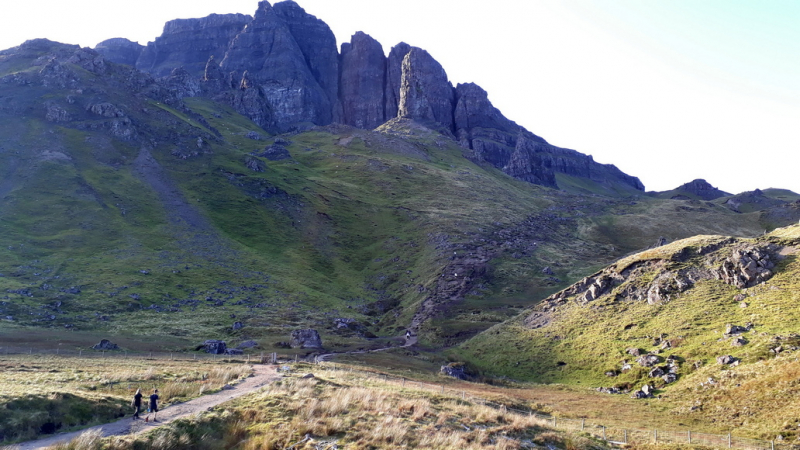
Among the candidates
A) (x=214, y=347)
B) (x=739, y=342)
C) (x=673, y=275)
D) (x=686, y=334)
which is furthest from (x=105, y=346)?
(x=673, y=275)

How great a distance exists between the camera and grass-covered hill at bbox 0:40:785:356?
9962cm

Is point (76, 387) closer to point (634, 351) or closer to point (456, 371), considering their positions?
point (456, 371)

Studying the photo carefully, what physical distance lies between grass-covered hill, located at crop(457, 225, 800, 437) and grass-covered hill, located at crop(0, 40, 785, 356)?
73.9 ft

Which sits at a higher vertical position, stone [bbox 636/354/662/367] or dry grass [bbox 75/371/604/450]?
dry grass [bbox 75/371/604/450]

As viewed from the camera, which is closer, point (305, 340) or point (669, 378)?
point (669, 378)

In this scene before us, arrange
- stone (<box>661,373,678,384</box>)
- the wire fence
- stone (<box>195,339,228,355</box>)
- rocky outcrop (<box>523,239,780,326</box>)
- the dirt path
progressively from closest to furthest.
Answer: the dirt path, the wire fence, stone (<box>661,373,678,384</box>), rocky outcrop (<box>523,239,780,326</box>), stone (<box>195,339,228,355</box>)

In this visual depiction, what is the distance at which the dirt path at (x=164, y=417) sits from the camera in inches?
1014

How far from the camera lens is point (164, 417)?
3028 centimetres

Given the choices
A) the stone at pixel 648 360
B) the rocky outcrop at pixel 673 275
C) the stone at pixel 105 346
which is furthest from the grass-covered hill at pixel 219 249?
the stone at pixel 648 360

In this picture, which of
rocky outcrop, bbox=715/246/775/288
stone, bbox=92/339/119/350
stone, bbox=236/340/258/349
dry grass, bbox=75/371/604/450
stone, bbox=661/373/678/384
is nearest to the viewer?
dry grass, bbox=75/371/604/450

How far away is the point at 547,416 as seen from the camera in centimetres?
4700

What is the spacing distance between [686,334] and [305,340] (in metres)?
57.9

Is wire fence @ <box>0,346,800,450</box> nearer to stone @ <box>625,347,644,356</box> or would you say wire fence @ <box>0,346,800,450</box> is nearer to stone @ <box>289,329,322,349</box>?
→ stone @ <box>289,329,322,349</box>

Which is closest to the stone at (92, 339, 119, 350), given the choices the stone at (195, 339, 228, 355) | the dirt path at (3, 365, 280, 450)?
the stone at (195, 339, 228, 355)
